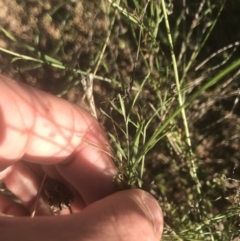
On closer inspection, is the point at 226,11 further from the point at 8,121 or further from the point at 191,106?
the point at 8,121

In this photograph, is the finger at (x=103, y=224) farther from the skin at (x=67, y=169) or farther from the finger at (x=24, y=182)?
the finger at (x=24, y=182)

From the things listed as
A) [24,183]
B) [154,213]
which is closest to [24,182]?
[24,183]

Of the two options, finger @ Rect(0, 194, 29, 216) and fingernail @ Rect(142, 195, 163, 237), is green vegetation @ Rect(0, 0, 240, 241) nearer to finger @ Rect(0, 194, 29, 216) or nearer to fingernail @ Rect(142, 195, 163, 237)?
fingernail @ Rect(142, 195, 163, 237)

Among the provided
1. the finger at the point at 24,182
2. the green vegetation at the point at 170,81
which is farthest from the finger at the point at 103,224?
the finger at the point at 24,182

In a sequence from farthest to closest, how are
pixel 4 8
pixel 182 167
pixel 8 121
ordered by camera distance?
pixel 4 8
pixel 182 167
pixel 8 121

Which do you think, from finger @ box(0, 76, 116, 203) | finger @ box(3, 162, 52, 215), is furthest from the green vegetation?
finger @ box(3, 162, 52, 215)

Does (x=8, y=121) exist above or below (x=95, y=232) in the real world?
above

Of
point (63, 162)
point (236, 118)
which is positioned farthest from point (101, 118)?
point (236, 118)
